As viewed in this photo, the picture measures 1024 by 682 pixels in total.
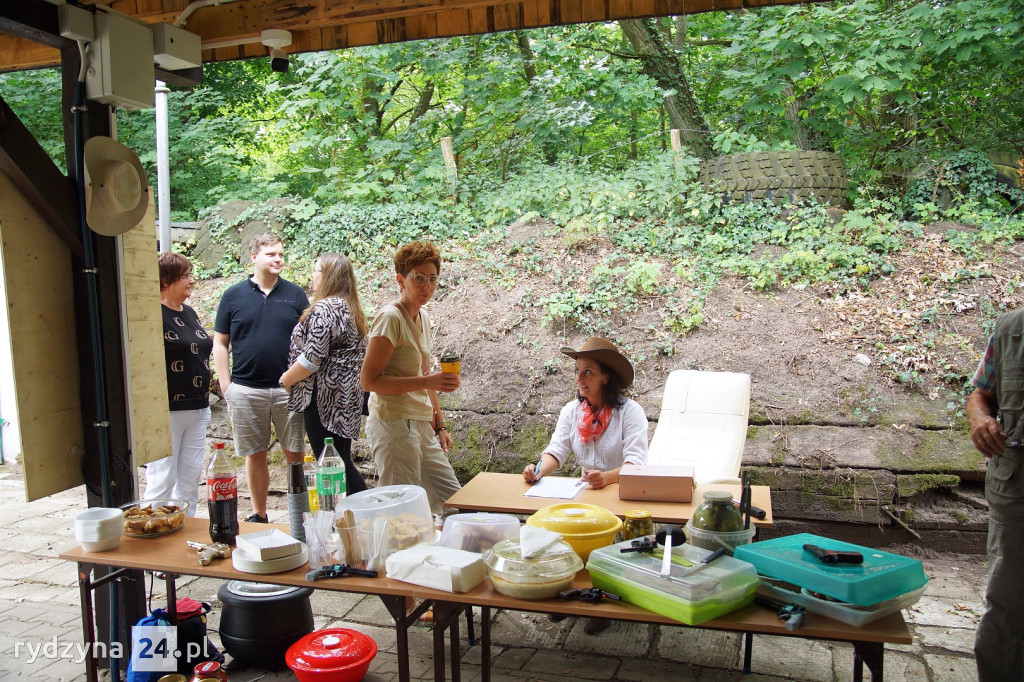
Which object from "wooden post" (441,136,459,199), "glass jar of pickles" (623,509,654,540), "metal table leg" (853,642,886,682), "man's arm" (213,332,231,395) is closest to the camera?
"metal table leg" (853,642,886,682)

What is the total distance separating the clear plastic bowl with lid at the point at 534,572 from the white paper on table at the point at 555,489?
1007 millimetres

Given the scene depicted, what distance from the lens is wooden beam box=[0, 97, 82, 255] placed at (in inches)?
109

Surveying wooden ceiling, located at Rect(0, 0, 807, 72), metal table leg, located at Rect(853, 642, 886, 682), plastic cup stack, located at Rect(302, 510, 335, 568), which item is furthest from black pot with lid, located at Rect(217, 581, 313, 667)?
wooden ceiling, located at Rect(0, 0, 807, 72)

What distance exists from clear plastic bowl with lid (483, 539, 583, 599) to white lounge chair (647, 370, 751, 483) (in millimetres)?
1958

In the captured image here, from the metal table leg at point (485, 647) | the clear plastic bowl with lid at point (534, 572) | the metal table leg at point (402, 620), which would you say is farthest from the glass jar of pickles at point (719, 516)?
the metal table leg at point (402, 620)

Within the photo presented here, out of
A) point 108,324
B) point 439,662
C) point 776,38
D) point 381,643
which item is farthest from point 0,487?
point 776,38

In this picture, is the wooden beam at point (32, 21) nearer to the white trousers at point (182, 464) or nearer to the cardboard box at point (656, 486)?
the white trousers at point (182, 464)

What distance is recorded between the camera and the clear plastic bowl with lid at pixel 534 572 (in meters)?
2.08

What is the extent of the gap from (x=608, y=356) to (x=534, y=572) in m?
1.67

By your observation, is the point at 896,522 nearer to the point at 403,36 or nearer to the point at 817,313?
the point at 817,313

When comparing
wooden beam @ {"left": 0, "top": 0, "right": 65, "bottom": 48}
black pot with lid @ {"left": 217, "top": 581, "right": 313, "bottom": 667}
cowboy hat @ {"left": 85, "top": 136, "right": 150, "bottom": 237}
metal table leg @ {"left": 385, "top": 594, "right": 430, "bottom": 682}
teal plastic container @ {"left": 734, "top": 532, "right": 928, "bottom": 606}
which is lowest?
black pot with lid @ {"left": 217, "top": 581, "right": 313, "bottom": 667}

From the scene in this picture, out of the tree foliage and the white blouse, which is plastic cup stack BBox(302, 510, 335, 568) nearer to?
the white blouse

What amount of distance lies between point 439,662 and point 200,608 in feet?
4.39

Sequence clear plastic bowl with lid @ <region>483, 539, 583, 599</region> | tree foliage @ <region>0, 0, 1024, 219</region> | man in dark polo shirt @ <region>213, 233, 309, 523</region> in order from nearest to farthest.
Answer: clear plastic bowl with lid @ <region>483, 539, 583, 599</region>
man in dark polo shirt @ <region>213, 233, 309, 523</region>
tree foliage @ <region>0, 0, 1024, 219</region>
